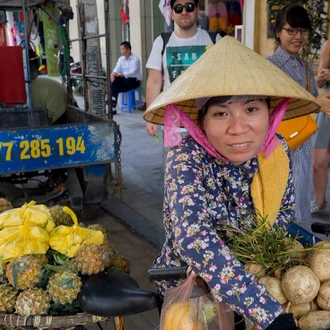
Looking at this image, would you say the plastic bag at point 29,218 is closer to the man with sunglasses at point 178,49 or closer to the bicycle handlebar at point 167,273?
the bicycle handlebar at point 167,273

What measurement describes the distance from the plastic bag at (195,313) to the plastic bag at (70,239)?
636 mm

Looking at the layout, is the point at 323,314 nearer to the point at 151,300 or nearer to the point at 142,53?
the point at 151,300

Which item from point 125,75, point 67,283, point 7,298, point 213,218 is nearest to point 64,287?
point 67,283

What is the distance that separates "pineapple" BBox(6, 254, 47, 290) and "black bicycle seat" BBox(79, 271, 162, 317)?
208 millimetres

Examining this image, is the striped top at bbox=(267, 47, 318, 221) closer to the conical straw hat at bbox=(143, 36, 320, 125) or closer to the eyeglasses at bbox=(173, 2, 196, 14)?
the eyeglasses at bbox=(173, 2, 196, 14)

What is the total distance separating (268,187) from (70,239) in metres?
0.87

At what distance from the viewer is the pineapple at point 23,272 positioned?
1758mm

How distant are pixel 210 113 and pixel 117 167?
2.70 metres

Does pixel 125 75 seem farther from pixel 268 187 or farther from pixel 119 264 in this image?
pixel 268 187

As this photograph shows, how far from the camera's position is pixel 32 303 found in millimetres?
1690

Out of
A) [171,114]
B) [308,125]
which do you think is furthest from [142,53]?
[171,114]

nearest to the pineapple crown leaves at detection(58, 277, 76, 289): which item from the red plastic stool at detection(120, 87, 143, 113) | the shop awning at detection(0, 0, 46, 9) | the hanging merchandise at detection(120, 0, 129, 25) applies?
the shop awning at detection(0, 0, 46, 9)

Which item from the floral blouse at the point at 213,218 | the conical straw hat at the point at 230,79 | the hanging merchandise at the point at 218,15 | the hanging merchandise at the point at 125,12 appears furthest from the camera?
the hanging merchandise at the point at 125,12

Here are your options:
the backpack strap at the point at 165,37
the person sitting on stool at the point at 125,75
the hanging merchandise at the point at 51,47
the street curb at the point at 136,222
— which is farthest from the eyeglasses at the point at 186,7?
the person sitting on stool at the point at 125,75
